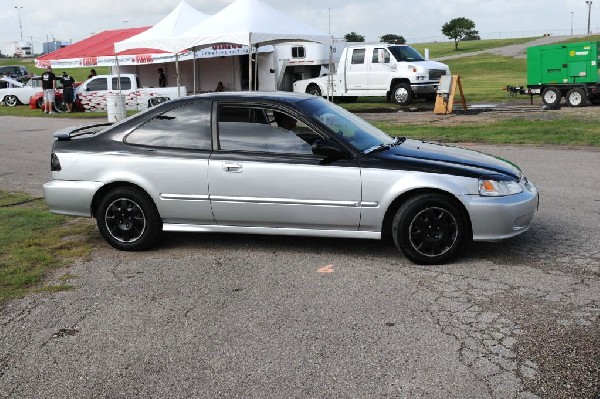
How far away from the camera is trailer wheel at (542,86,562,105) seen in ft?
71.1

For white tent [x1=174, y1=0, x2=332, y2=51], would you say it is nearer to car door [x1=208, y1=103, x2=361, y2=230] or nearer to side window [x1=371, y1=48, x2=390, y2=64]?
side window [x1=371, y1=48, x2=390, y2=64]

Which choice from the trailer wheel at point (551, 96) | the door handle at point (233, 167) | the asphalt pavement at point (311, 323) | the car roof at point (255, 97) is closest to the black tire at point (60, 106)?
the trailer wheel at point (551, 96)

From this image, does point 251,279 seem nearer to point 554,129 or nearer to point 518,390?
point 518,390

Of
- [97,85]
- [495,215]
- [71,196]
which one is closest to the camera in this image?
[495,215]

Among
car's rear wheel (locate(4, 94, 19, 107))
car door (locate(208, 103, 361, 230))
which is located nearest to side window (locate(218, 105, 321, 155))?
car door (locate(208, 103, 361, 230))

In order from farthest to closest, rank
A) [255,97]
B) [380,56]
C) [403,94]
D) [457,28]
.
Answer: [457,28] → [380,56] → [403,94] → [255,97]

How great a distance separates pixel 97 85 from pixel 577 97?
18.0 m

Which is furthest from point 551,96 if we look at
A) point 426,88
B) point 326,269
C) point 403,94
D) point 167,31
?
point 326,269

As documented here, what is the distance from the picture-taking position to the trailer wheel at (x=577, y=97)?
69.7 feet

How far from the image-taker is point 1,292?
5.36m

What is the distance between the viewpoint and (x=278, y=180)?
594cm

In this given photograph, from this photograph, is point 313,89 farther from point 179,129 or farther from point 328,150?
point 328,150

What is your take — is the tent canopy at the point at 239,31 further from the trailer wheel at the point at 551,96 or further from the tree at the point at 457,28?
the tree at the point at 457,28

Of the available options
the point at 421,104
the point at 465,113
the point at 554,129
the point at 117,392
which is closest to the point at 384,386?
the point at 117,392
